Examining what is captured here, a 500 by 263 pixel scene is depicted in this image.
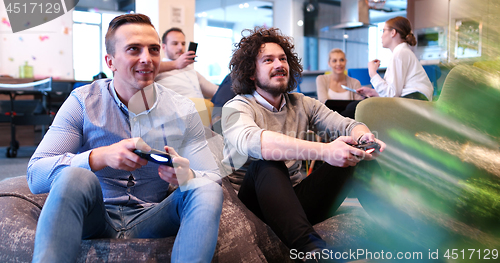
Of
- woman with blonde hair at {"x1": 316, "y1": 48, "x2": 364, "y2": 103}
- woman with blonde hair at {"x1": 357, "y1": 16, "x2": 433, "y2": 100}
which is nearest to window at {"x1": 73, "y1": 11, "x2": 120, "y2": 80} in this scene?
woman with blonde hair at {"x1": 316, "y1": 48, "x2": 364, "y2": 103}

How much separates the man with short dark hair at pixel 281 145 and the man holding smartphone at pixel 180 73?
110 cm

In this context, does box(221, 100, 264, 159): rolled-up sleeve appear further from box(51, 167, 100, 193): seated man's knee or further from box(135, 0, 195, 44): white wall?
box(135, 0, 195, 44): white wall

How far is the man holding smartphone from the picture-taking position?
2857 mm

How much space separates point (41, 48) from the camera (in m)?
7.27

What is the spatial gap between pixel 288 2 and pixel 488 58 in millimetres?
7708

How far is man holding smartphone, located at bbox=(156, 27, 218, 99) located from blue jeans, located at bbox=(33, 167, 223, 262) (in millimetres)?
1724

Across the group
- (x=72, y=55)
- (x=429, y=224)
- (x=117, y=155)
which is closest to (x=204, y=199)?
(x=117, y=155)

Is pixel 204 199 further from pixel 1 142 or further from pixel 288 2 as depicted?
pixel 288 2

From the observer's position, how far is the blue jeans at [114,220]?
953 mm

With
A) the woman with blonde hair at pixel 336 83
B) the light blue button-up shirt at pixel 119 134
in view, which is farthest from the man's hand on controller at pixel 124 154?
the woman with blonde hair at pixel 336 83

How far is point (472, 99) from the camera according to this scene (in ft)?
4.50

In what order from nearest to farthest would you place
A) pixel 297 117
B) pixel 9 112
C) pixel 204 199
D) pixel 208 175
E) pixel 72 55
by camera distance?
pixel 204 199
pixel 208 175
pixel 297 117
pixel 9 112
pixel 72 55

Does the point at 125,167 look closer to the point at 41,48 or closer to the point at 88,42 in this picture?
the point at 41,48

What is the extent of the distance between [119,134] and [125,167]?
0.24 m
